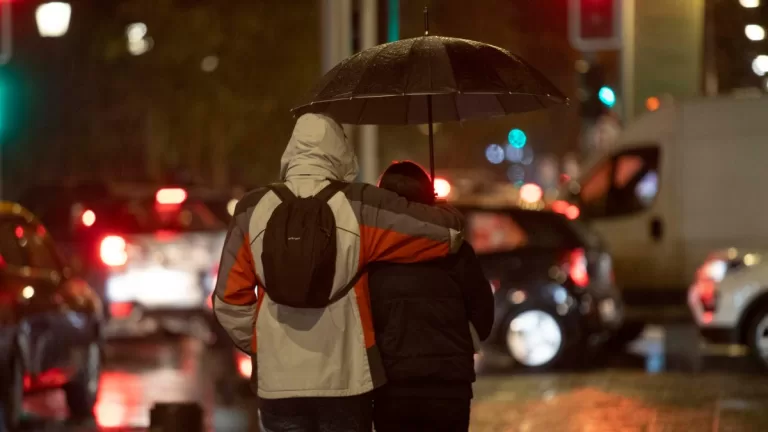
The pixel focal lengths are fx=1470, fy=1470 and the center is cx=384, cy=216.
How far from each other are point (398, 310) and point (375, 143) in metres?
5.94

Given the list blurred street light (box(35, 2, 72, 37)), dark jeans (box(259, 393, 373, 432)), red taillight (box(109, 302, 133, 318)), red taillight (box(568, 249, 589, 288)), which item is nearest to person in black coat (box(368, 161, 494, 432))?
dark jeans (box(259, 393, 373, 432))

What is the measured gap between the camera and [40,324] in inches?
388

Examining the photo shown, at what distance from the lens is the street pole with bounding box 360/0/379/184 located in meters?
10.3

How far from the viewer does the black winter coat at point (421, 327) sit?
495 centimetres

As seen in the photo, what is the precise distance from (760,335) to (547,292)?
1.93 m

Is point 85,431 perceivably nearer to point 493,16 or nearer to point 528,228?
point 528,228

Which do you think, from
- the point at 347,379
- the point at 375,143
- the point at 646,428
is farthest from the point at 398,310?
the point at 375,143

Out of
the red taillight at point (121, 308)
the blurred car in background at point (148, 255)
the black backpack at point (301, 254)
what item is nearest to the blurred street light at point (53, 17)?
the blurred car in background at point (148, 255)

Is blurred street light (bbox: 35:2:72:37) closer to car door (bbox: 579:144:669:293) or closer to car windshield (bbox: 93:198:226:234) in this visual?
car windshield (bbox: 93:198:226:234)

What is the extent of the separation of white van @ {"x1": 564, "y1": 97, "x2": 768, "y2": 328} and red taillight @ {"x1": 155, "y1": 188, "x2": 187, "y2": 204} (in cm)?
576

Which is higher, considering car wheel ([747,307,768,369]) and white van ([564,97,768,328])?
white van ([564,97,768,328])

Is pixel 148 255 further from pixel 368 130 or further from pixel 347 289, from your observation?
pixel 347 289

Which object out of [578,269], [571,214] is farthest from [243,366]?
[571,214]

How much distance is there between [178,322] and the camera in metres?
15.1
